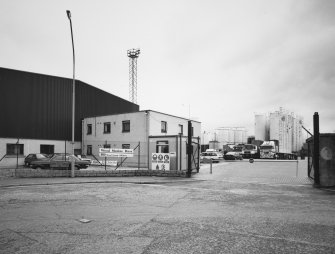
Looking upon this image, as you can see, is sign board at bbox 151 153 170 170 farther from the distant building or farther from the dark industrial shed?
the distant building

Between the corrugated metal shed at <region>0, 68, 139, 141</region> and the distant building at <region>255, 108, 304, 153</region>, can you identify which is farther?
the distant building at <region>255, 108, 304, 153</region>

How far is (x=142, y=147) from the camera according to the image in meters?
28.9

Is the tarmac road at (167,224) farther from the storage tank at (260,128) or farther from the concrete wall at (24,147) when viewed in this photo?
the storage tank at (260,128)

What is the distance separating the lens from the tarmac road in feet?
16.5

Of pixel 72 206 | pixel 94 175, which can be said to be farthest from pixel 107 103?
pixel 72 206

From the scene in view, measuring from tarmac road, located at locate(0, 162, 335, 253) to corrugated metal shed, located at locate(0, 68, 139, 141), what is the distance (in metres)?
23.2

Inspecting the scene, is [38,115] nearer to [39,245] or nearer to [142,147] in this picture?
[142,147]

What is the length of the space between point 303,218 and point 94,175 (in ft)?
47.7

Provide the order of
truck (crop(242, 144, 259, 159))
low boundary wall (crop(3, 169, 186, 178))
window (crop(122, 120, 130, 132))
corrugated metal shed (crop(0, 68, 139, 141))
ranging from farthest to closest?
truck (crop(242, 144, 259, 159)), window (crop(122, 120, 130, 132)), corrugated metal shed (crop(0, 68, 139, 141)), low boundary wall (crop(3, 169, 186, 178))

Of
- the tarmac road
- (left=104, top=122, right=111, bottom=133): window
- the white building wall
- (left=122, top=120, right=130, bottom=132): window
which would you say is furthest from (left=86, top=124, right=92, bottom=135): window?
the tarmac road

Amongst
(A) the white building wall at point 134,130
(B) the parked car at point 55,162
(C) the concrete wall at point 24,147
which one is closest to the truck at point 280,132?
(A) the white building wall at point 134,130

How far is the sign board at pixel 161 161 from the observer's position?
19.6m

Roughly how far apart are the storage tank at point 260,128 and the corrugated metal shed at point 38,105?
3555 cm

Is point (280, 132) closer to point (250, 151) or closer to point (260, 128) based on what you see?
point (260, 128)
